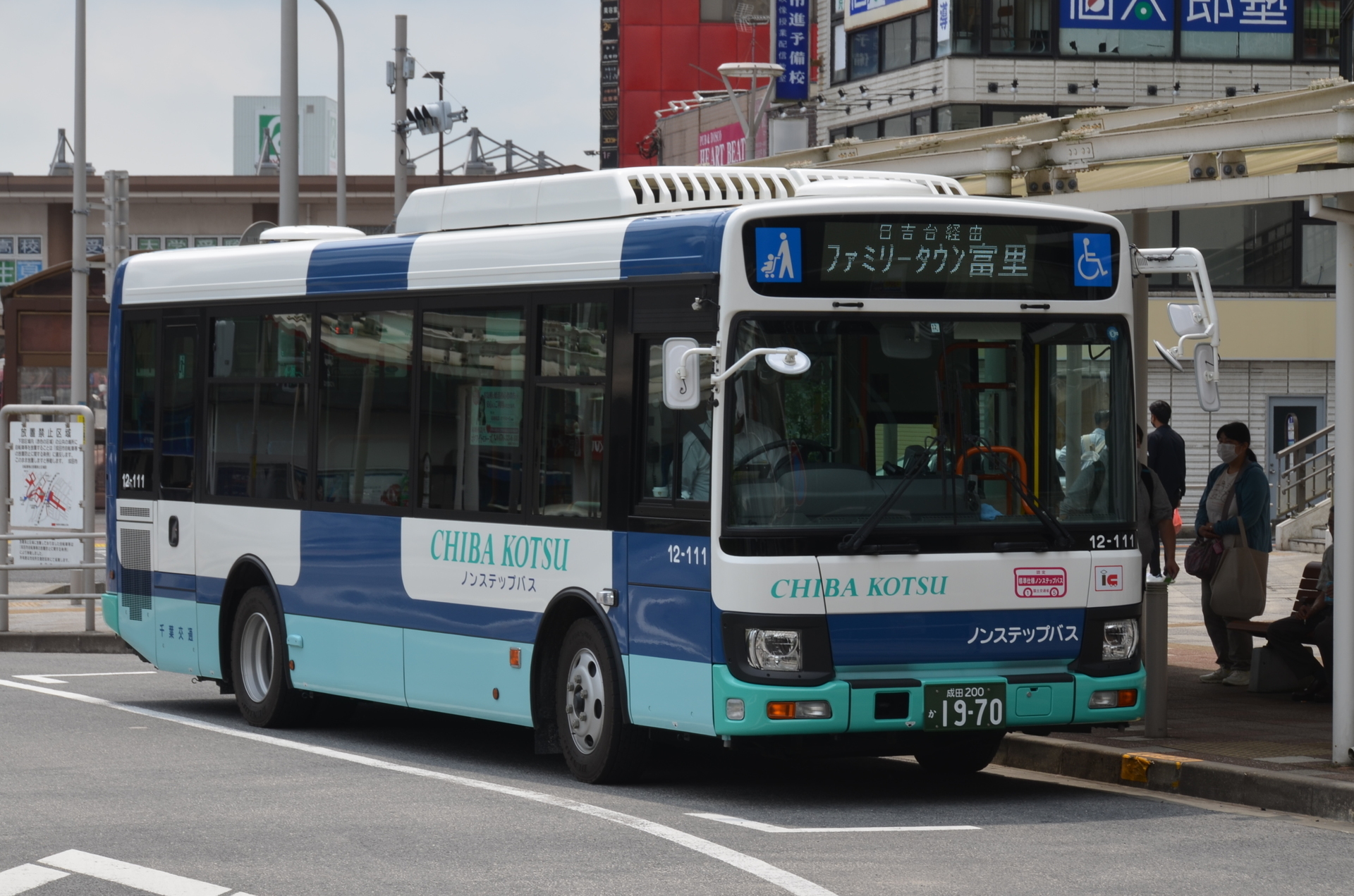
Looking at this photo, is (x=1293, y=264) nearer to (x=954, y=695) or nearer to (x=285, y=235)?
(x=285, y=235)

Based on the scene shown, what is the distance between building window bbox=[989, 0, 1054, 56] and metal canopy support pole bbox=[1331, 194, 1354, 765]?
29064 mm

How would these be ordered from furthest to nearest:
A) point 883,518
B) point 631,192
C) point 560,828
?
1. point 631,192
2. point 883,518
3. point 560,828

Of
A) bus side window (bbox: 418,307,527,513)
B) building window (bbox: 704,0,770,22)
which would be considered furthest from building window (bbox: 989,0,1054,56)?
bus side window (bbox: 418,307,527,513)

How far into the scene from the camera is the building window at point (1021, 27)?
38.8 metres

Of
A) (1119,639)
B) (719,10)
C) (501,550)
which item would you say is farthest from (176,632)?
(719,10)

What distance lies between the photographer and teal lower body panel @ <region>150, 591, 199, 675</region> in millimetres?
13867

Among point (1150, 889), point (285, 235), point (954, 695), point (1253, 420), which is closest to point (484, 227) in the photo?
point (285, 235)

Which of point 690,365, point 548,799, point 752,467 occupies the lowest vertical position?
point 548,799

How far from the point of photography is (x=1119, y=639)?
10.1 meters

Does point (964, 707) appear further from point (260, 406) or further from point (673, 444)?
point (260, 406)

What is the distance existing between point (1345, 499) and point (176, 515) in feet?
24.2

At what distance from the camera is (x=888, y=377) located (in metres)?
9.57

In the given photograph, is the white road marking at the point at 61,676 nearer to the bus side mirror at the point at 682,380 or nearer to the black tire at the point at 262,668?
the black tire at the point at 262,668

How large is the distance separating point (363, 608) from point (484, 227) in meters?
2.26
